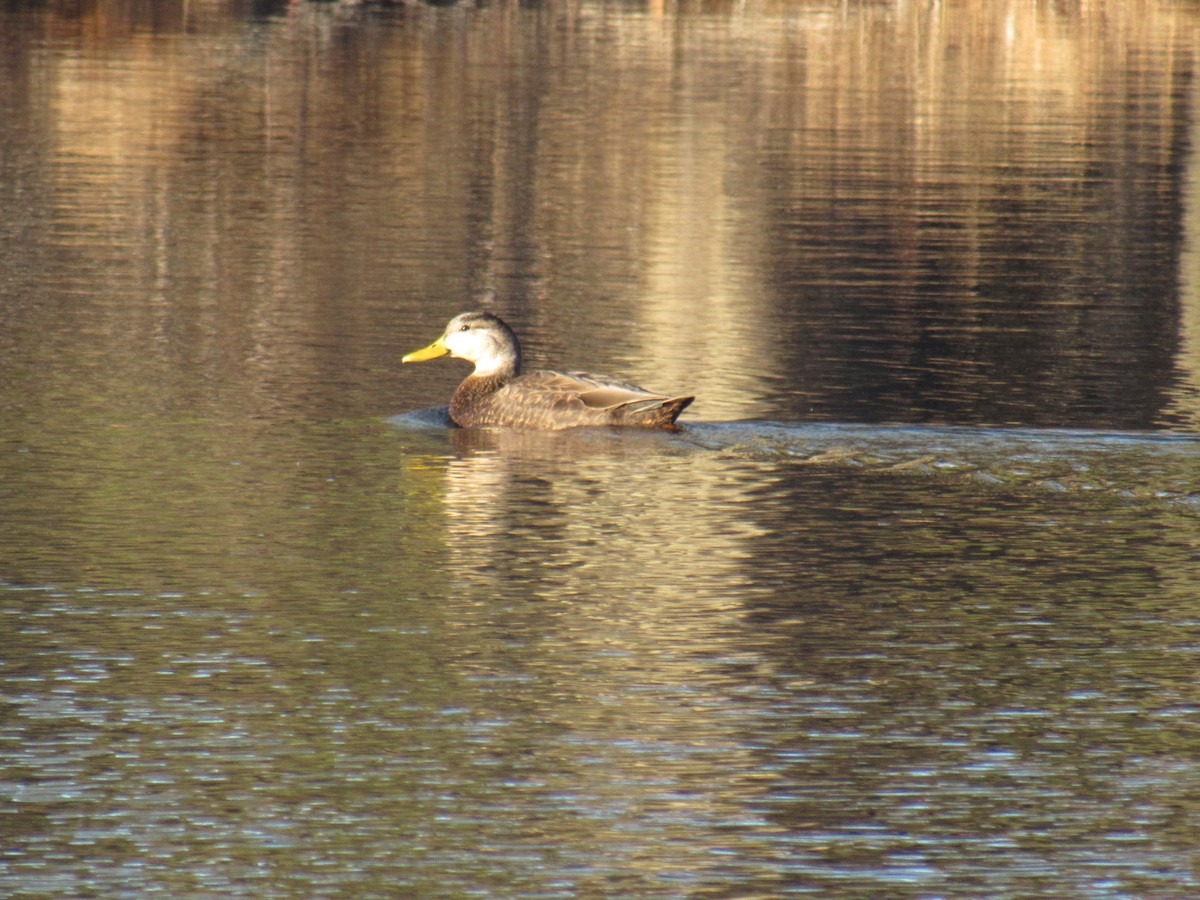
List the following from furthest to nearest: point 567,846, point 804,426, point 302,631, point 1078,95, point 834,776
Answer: point 1078,95 < point 804,426 < point 302,631 < point 834,776 < point 567,846

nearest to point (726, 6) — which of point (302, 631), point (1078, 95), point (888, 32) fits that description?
point (888, 32)

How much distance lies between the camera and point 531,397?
15.7 metres

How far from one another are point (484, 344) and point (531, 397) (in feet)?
3.13

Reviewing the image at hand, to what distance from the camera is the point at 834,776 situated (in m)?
8.56

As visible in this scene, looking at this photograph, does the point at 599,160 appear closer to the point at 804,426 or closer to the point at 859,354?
the point at 859,354

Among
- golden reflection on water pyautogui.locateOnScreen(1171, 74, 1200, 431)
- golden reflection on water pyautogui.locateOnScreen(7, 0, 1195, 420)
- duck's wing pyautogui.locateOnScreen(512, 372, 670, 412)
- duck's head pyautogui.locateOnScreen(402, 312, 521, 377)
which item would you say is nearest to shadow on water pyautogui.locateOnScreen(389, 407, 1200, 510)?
duck's wing pyautogui.locateOnScreen(512, 372, 670, 412)

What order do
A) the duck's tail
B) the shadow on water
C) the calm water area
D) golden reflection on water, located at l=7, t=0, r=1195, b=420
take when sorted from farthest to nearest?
golden reflection on water, located at l=7, t=0, r=1195, b=420 < the duck's tail < the shadow on water < the calm water area

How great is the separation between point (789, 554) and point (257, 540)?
266 cm

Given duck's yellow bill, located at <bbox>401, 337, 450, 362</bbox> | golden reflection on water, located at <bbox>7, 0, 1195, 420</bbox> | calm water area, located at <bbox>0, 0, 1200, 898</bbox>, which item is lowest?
calm water area, located at <bbox>0, 0, 1200, 898</bbox>

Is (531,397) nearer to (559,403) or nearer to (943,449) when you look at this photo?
(559,403)

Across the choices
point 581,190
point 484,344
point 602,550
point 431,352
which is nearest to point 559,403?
point 484,344

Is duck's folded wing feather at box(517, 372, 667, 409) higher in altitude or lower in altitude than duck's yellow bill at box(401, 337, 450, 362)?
lower

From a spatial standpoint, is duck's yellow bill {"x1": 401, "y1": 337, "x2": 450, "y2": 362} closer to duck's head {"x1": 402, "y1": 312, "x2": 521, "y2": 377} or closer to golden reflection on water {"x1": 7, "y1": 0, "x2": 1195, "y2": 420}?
duck's head {"x1": 402, "y1": 312, "x2": 521, "y2": 377}

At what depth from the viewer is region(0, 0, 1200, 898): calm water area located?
26.4 feet
